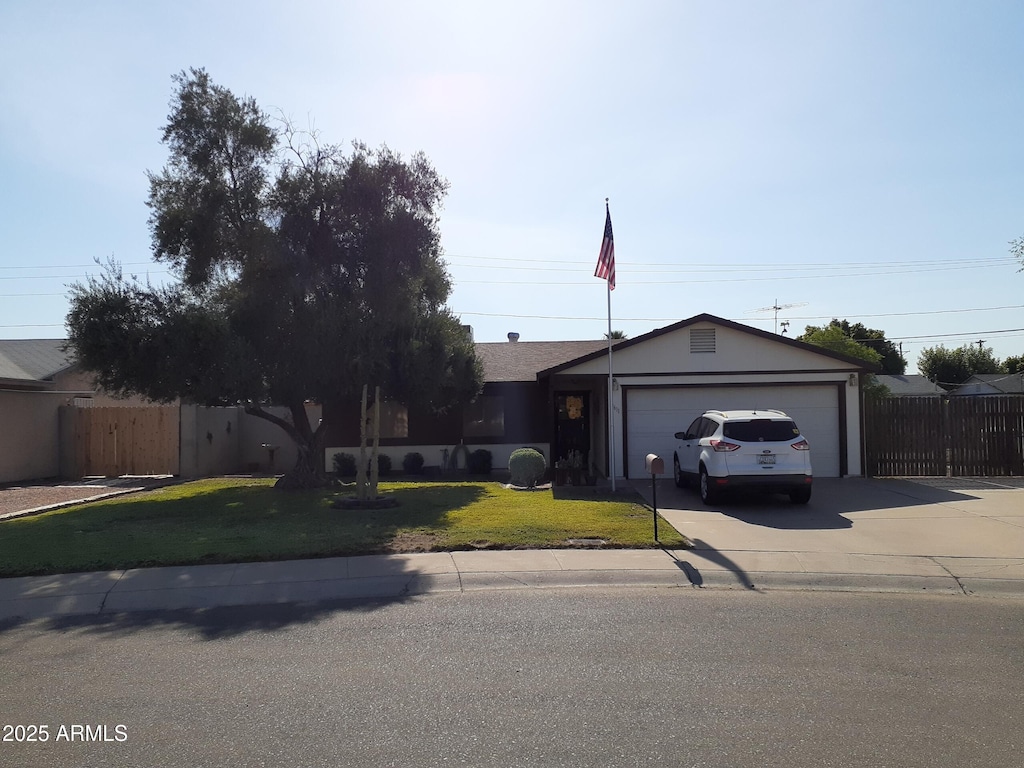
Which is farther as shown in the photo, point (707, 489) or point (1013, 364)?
point (1013, 364)

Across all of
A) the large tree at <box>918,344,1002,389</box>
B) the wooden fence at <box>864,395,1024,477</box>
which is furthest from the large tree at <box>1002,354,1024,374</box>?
the wooden fence at <box>864,395,1024,477</box>

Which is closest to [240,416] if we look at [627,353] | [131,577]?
[627,353]

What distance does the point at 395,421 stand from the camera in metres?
22.1

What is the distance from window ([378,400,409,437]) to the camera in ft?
72.3

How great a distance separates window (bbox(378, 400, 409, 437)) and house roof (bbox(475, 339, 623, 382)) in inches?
99.4

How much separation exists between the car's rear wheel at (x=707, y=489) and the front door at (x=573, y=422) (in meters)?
8.26

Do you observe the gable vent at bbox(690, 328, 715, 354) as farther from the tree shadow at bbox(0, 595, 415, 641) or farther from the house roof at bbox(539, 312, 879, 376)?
the tree shadow at bbox(0, 595, 415, 641)

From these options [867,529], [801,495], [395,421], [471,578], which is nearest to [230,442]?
[395,421]

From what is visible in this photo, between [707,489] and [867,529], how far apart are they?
118 inches

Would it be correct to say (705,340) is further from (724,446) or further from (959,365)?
(959,365)

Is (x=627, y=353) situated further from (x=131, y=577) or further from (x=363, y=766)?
(x=363, y=766)

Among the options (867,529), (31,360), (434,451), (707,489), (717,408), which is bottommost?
(867,529)

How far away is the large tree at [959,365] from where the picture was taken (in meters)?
67.2

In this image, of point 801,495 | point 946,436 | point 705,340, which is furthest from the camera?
point 705,340
